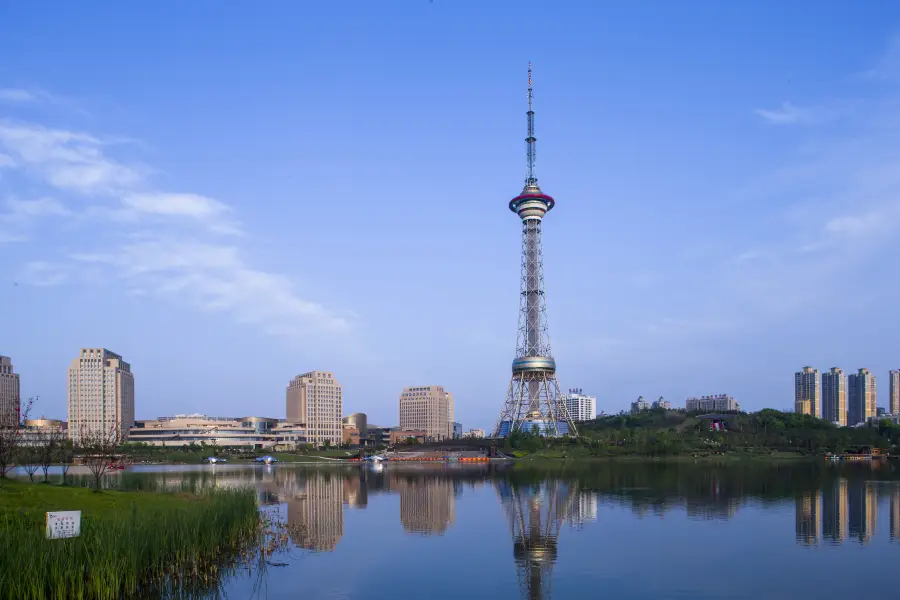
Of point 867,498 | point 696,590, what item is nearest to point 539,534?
point 696,590

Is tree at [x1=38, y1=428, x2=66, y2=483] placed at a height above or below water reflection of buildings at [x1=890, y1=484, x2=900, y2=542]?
above

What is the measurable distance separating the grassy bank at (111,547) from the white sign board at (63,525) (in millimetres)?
260

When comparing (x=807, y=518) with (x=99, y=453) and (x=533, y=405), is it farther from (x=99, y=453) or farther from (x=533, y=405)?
(x=533, y=405)

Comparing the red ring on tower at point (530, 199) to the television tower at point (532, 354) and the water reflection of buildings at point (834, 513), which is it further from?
the water reflection of buildings at point (834, 513)

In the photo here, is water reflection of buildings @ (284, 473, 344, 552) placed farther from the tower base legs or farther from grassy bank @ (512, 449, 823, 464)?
the tower base legs

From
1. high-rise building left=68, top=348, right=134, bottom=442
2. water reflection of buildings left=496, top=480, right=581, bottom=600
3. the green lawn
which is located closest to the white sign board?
the green lawn

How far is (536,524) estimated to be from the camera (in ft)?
132

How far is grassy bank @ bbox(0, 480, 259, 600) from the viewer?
17.9 m

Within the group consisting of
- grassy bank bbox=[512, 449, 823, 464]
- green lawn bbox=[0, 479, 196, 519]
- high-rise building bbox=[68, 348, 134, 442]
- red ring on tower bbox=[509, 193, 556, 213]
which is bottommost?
grassy bank bbox=[512, 449, 823, 464]

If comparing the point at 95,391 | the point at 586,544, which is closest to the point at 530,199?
the point at 95,391

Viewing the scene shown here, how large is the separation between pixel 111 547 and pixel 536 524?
25840 mm

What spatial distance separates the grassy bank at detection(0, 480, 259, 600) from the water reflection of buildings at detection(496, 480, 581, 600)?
1161 cm

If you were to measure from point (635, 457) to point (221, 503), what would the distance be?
107m

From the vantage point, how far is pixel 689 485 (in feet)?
217
